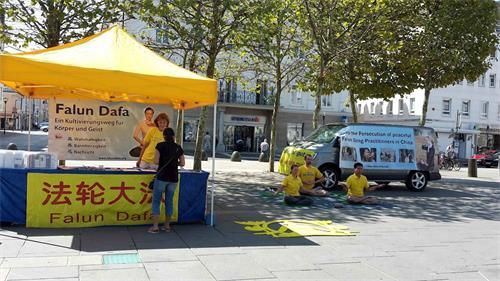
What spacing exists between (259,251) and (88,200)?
2.98m

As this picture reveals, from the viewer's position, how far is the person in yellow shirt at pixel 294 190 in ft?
36.6

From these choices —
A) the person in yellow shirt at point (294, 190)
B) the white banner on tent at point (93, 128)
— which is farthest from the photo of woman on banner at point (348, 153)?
the white banner on tent at point (93, 128)

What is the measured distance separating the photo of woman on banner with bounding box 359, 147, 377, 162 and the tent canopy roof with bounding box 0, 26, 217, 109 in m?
7.85

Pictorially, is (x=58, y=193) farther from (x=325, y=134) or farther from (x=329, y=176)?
(x=325, y=134)

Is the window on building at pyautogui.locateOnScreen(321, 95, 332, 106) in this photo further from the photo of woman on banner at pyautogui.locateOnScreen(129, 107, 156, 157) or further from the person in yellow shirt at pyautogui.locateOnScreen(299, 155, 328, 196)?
the photo of woman on banner at pyautogui.locateOnScreen(129, 107, 156, 157)

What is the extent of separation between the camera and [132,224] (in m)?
8.16

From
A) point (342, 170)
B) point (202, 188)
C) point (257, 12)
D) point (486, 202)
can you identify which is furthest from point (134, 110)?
point (486, 202)

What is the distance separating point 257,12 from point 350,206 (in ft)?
19.8

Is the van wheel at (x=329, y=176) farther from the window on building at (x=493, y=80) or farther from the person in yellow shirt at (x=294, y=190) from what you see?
the window on building at (x=493, y=80)

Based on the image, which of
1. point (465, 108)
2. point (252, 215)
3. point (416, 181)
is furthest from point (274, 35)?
point (465, 108)

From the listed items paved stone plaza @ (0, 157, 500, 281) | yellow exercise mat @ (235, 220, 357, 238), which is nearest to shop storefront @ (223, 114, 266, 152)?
paved stone plaza @ (0, 157, 500, 281)

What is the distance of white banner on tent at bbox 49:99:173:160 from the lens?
1028 centimetres

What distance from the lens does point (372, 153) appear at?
48.9 ft

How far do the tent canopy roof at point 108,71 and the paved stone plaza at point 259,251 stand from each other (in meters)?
2.22
